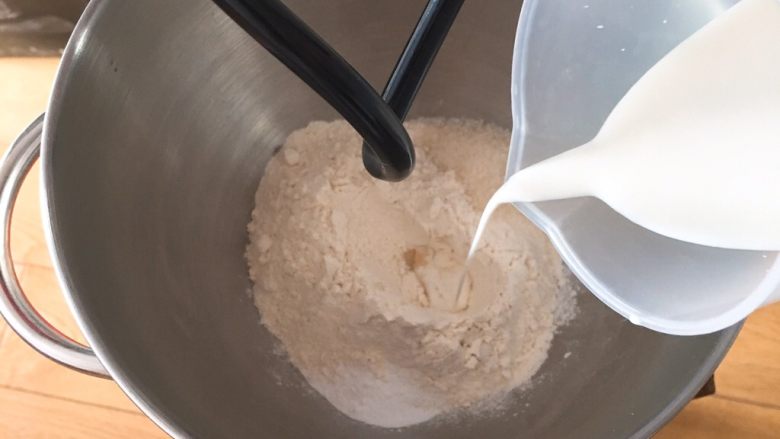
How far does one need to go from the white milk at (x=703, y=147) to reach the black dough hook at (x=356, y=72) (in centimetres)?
13

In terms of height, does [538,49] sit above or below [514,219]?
above

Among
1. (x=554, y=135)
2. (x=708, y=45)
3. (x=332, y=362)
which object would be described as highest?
(x=708, y=45)

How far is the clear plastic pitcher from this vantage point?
1.91 feet

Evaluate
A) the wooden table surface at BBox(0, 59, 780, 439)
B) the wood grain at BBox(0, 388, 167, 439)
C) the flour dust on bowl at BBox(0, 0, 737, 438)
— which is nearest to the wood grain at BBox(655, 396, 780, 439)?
the wooden table surface at BBox(0, 59, 780, 439)

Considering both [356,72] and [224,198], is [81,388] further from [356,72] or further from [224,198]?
[356,72]

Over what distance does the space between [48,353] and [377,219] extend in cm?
37

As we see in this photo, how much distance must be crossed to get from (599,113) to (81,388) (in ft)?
2.22

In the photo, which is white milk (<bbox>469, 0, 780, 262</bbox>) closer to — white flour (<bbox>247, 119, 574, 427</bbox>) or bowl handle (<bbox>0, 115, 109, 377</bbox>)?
white flour (<bbox>247, 119, 574, 427</bbox>)

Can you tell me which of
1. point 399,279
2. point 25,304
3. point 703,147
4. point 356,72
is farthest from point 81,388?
point 703,147

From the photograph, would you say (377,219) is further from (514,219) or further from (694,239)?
(694,239)

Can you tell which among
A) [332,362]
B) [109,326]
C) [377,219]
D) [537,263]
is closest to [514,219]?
[537,263]

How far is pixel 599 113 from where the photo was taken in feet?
2.16

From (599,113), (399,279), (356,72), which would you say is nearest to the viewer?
(356,72)

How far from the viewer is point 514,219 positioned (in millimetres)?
801
